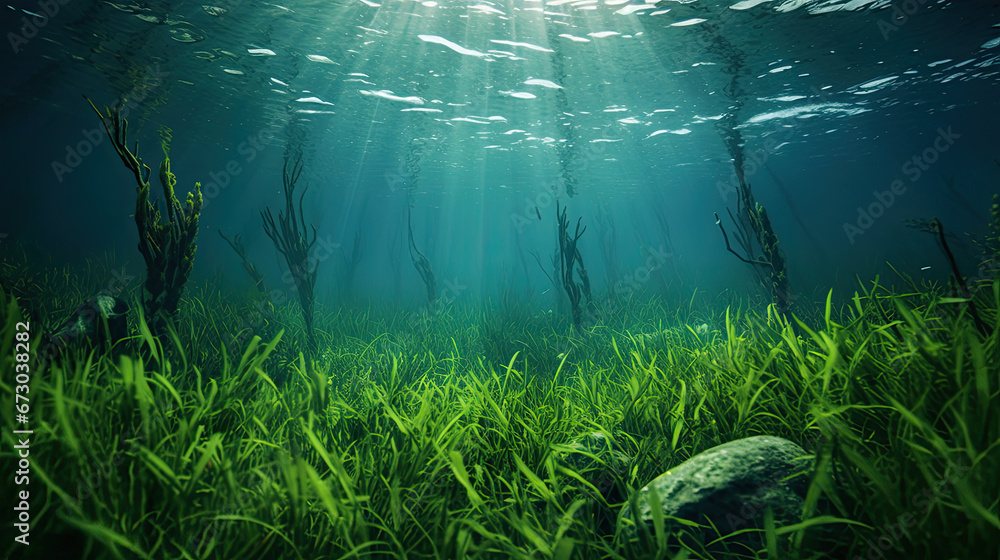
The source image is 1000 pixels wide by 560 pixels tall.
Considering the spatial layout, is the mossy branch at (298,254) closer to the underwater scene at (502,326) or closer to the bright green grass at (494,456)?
the underwater scene at (502,326)

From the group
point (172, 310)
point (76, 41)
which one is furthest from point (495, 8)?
point (76, 41)

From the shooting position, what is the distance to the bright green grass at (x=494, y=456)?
5.53 feet

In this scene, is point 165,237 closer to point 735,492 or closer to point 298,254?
point 298,254

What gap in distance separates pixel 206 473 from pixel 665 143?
2239cm

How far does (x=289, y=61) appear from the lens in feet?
36.2

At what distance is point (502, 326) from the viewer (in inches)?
366

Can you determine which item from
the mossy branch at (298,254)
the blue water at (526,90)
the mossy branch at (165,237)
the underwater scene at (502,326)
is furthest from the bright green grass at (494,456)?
the blue water at (526,90)

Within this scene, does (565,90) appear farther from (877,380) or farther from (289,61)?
(877,380)

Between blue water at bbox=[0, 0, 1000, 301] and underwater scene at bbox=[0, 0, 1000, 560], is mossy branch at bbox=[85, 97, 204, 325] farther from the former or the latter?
blue water at bbox=[0, 0, 1000, 301]

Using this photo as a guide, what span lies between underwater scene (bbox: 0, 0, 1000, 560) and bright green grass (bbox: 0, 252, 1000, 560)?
3cm

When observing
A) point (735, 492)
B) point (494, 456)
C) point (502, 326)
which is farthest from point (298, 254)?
point (735, 492)

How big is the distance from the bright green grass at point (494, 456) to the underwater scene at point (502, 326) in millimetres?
27

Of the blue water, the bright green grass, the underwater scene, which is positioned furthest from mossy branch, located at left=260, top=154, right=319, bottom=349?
the bright green grass

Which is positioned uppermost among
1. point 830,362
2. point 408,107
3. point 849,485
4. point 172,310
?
point 408,107
